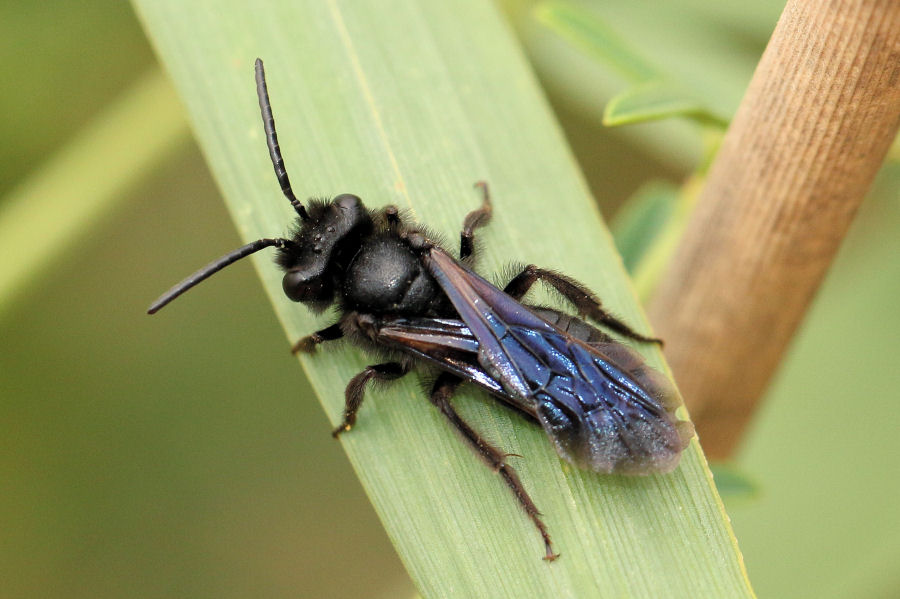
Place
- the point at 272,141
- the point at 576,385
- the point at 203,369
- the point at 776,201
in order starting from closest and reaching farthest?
the point at 776,201, the point at 576,385, the point at 272,141, the point at 203,369

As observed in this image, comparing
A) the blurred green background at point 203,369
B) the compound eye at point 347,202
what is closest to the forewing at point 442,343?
the compound eye at point 347,202

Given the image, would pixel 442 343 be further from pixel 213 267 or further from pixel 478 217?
pixel 213 267

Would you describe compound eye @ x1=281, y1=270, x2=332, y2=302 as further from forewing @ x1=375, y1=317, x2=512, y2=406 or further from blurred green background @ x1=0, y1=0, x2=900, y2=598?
blurred green background @ x1=0, y1=0, x2=900, y2=598

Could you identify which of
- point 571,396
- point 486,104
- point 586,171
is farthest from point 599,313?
point 586,171

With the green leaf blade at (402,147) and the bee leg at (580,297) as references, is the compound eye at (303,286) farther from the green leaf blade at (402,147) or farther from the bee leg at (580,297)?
the bee leg at (580,297)

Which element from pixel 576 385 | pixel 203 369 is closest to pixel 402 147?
pixel 576 385

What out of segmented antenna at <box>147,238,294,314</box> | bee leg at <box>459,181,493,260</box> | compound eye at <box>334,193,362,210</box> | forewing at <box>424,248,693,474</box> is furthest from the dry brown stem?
segmented antenna at <box>147,238,294,314</box>

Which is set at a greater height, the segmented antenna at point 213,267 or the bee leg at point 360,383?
the segmented antenna at point 213,267
